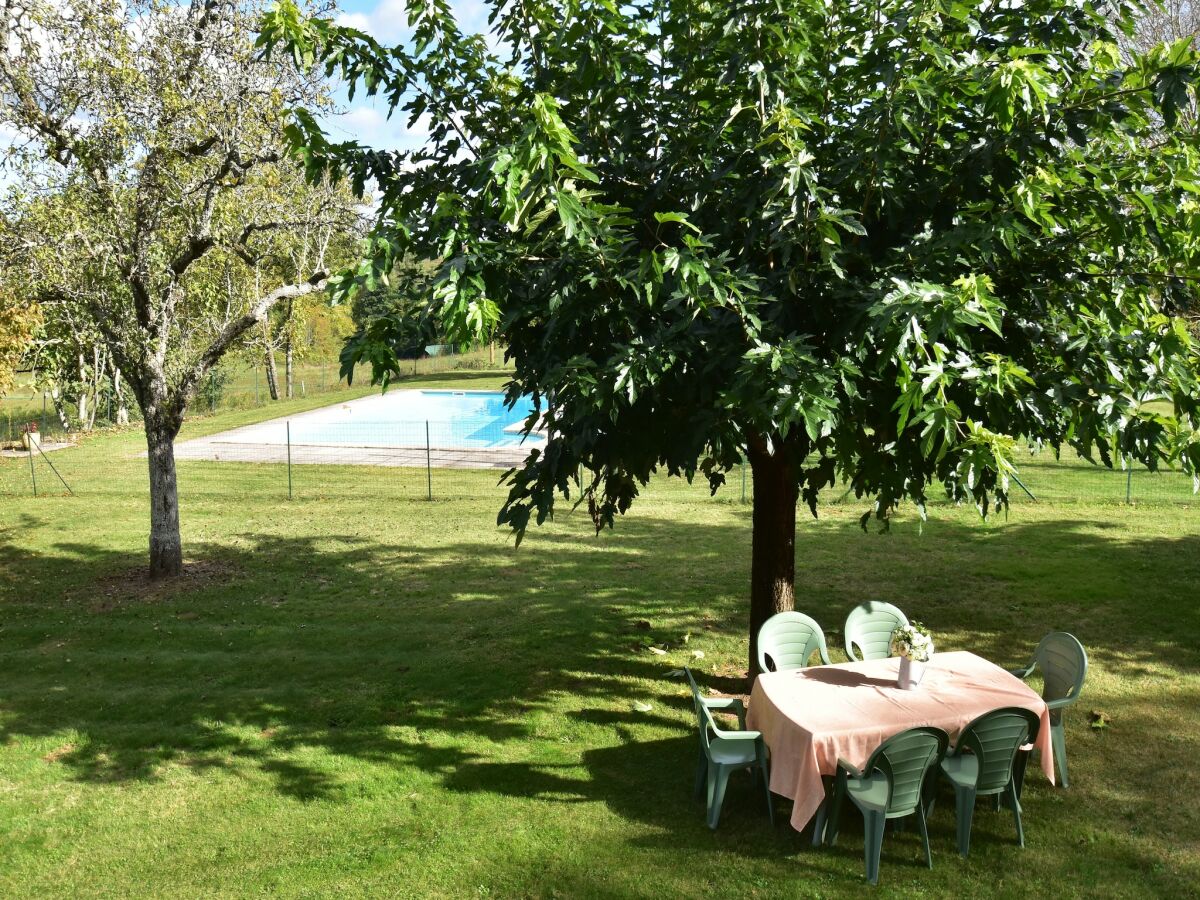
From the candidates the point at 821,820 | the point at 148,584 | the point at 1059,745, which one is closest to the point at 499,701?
the point at 821,820

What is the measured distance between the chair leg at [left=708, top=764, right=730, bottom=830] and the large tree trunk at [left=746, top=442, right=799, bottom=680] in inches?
84.9

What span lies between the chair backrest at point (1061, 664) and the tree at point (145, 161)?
1013 cm

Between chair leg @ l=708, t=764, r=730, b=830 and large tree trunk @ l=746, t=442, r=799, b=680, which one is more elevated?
large tree trunk @ l=746, t=442, r=799, b=680

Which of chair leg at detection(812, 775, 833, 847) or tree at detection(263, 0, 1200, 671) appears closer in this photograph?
tree at detection(263, 0, 1200, 671)

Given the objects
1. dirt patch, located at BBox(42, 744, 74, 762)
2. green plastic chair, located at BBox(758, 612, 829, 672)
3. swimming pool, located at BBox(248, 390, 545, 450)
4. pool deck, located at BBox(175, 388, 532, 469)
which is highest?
swimming pool, located at BBox(248, 390, 545, 450)

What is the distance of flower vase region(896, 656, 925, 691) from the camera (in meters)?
6.78

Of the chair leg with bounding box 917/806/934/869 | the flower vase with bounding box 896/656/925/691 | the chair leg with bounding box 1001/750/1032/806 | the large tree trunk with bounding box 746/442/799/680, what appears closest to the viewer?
the chair leg with bounding box 917/806/934/869

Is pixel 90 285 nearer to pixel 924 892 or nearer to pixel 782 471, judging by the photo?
pixel 782 471

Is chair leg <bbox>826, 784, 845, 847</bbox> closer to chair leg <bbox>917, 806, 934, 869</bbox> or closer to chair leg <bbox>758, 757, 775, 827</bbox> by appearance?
chair leg <bbox>758, 757, 775, 827</bbox>

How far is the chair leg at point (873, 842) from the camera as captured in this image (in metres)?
5.81


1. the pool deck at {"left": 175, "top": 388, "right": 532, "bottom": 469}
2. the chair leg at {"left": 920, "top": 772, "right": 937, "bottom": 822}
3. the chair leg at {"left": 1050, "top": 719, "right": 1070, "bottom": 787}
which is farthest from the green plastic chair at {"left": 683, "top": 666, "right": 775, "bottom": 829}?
the pool deck at {"left": 175, "top": 388, "right": 532, "bottom": 469}

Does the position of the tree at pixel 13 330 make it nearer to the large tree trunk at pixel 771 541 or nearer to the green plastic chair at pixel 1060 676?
the large tree trunk at pixel 771 541

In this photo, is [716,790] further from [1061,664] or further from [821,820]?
[1061,664]

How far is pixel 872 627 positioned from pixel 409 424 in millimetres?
27799
